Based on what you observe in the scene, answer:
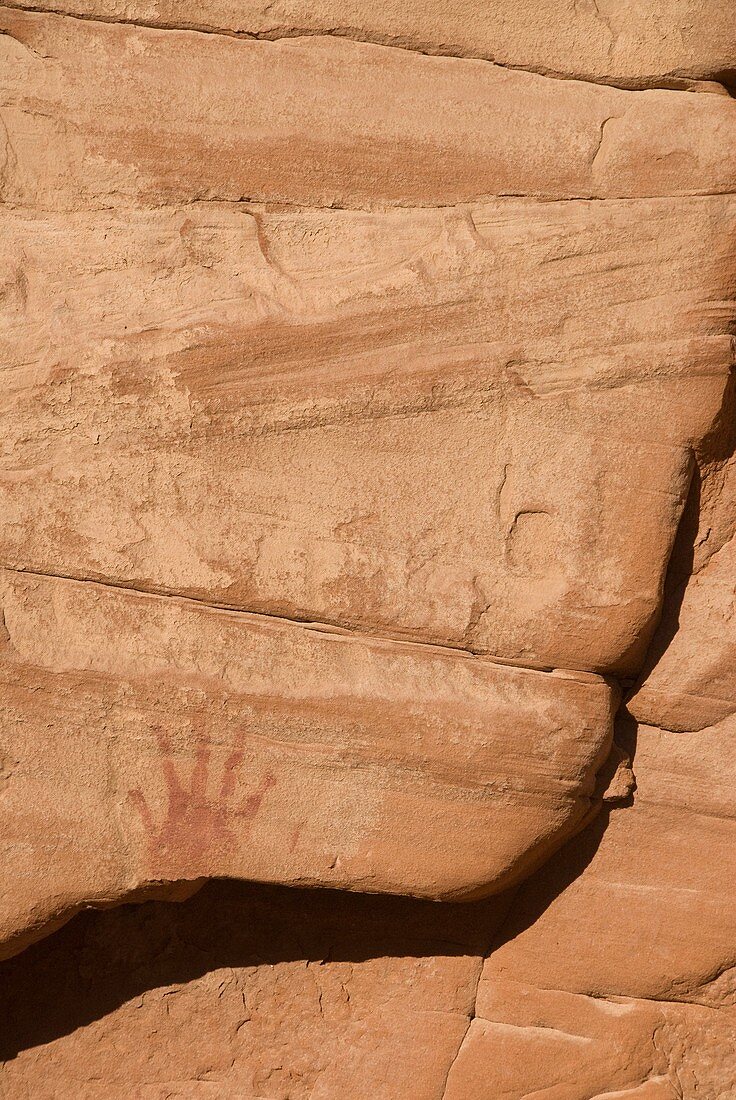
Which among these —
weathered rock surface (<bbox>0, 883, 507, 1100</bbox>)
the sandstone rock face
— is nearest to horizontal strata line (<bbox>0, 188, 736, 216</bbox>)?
the sandstone rock face

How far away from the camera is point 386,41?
7.04ft

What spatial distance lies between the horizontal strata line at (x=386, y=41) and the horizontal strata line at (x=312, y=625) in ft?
4.06

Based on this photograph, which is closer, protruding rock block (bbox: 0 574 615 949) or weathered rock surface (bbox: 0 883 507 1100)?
protruding rock block (bbox: 0 574 615 949)

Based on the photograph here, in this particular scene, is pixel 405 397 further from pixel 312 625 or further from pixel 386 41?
pixel 386 41

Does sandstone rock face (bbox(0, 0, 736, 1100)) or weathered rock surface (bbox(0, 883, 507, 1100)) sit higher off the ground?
sandstone rock face (bbox(0, 0, 736, 1100))

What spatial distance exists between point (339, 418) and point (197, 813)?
921 mm

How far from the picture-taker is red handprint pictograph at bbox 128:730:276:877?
2.04 m

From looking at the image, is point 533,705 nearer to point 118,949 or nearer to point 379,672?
point 379,672

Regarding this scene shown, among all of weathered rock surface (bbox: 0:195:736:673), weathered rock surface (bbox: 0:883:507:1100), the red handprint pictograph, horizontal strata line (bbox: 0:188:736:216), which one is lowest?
weathered rock surface (bbox: 0:883:507:1100)

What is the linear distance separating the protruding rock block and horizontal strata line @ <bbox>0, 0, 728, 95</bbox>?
126 centimetres

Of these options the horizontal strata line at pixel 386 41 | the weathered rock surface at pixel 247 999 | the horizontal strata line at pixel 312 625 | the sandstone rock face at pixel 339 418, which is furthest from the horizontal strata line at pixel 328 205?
the weathered rock surface at pixel 247 999

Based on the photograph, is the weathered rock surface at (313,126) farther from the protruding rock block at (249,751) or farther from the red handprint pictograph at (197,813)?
the red handprint pictograph at (197,813)

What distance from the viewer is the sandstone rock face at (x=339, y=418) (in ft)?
6.65

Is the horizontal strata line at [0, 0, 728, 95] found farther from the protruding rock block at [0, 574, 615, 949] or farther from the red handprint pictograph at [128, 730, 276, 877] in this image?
the red handprint pictograph at [128, 730, 276, 877]
